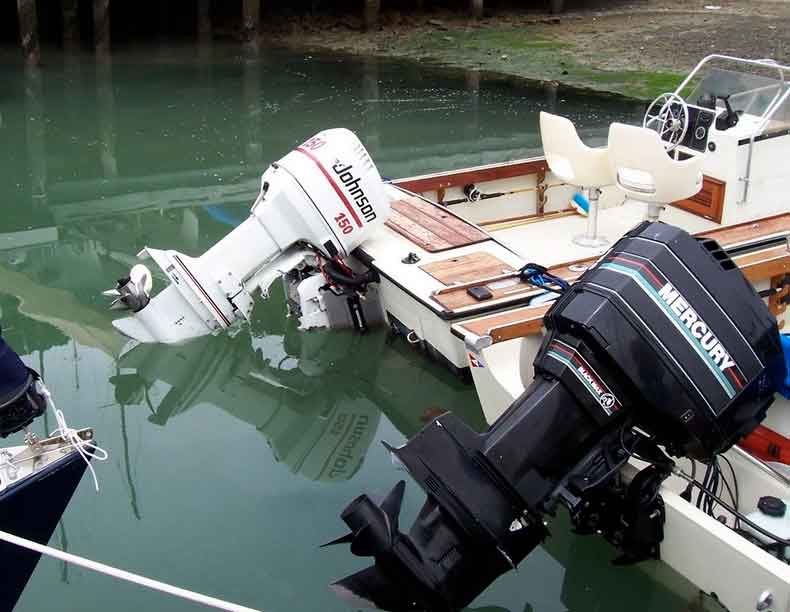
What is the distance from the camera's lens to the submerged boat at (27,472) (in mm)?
2973

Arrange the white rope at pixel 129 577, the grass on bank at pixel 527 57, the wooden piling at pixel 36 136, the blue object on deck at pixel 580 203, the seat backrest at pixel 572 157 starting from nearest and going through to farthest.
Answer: the white rope at pixel 129 577
the seat backrest at pixel 572 157
the blue object on deck at pixel 580 203
the wooden piling at pixel 36 136
the grass on bank at pixel 527 57

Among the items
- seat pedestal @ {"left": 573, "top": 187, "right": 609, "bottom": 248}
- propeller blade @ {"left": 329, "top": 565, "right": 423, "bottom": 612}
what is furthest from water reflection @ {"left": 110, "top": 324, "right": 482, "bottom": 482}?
propeller blade @ {"left": 329, "top": 565, "right": 423, "bottom": 612}

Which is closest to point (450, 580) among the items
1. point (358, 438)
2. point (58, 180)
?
point (358, 438)

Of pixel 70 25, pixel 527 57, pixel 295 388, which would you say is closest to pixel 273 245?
pixel 295 388

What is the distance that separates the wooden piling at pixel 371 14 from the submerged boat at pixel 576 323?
32.5 ft

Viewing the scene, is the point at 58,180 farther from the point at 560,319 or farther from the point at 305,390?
the point at 560,319

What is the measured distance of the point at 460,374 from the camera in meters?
5.01

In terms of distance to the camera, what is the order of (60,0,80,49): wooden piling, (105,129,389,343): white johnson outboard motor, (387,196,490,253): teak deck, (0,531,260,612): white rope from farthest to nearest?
(60,0,80,49): wooden piling < (387,196,490,253): teak deck < (105,129,389,343): white johnson outboard motor < (0,531,260,612): white rope

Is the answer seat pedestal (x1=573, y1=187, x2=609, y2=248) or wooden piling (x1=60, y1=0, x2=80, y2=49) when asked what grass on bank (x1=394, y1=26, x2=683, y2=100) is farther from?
seat pedestal (x1=573, y1=187, x2=609, y2=248)

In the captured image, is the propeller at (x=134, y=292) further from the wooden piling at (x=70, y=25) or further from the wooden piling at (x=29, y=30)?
the wooden piling at (x=70, y=25)

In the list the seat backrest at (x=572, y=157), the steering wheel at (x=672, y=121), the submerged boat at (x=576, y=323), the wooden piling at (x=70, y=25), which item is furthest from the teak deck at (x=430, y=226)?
the wooden piling at (x=70, y=25)

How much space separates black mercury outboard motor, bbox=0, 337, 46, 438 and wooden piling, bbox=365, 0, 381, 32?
13.3 m

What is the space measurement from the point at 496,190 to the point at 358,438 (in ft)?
7.80

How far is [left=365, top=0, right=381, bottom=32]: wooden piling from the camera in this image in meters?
15.5
